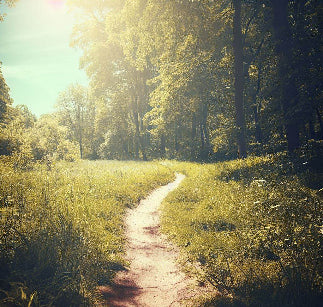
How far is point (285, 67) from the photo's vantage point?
10.5 m

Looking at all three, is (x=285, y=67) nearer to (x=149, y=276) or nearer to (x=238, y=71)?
(x=238, y=71)

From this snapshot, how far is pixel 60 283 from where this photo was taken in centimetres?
423

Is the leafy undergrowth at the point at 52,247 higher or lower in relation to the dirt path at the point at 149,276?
higher

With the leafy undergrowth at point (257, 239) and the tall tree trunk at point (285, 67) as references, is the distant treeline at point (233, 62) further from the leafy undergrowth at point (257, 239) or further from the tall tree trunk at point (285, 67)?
the leafy undergrowth at point (257, 239)

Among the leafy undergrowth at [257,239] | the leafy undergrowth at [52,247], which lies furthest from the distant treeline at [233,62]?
the leafy undergrowth at [52,247]

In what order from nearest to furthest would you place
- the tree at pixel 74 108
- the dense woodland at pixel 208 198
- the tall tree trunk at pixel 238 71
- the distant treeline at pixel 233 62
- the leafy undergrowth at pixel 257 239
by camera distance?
the leafy undergrowth at pixel 257 239
the dense woodland at pixel 208 198
the distant treeline at pixel 233 62
the tall tree trunk at pixel 238 71
the tree at pixel 74 108

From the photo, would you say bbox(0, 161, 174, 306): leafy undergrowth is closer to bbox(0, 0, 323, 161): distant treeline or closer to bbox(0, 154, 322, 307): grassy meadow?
bbox(0, 154, 322, 307): grassy meadow

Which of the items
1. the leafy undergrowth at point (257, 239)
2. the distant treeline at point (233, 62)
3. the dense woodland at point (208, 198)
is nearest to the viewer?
the leafy undergrowth at point (257, 239)

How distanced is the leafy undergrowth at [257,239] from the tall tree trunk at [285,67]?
5.34 feet

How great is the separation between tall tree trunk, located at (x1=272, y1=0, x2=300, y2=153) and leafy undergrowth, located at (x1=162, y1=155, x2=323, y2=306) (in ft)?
5.34

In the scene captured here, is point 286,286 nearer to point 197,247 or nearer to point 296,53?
point 197,247

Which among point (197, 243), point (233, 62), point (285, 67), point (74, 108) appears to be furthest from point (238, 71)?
point (74, 108)

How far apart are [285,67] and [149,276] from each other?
1003 centimetres

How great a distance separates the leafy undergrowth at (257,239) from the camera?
396cm
